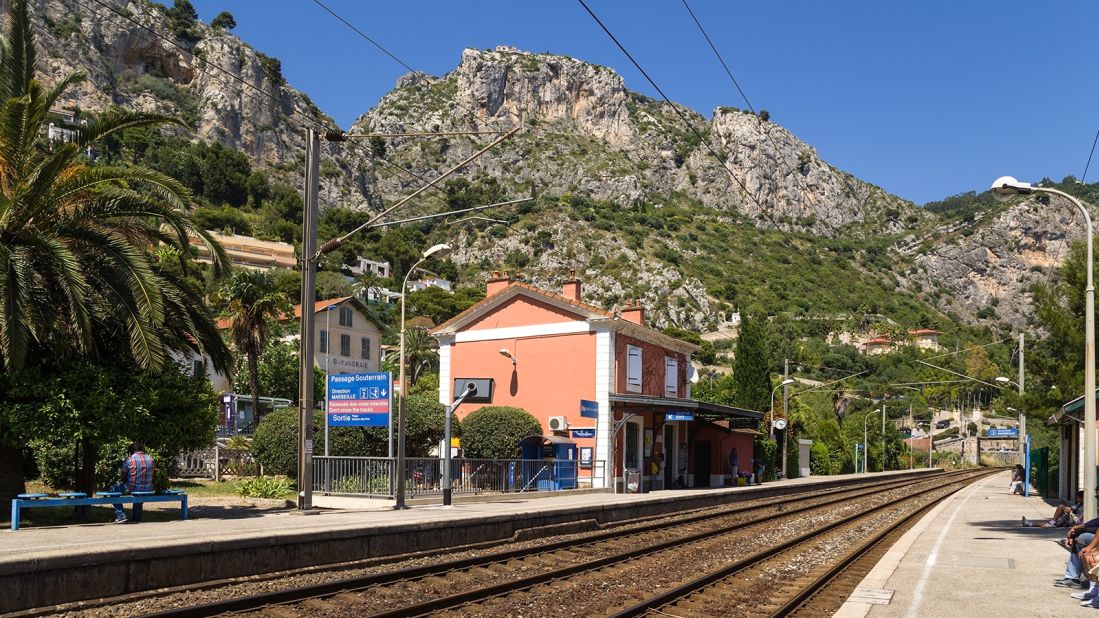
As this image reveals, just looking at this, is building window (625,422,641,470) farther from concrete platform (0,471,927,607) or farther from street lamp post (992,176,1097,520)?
street lamp post (992,176,1097,520)

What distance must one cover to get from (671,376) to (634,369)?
5.10 m

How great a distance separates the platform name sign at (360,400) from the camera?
22.7 meters

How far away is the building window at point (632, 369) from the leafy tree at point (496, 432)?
5.27m

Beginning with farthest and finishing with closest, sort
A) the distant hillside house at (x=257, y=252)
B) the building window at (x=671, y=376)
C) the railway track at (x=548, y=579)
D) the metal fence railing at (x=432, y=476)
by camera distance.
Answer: the distant hillside house at (x=257, y=252) → the building window at (x=671, y=376) → the metal fence railing at (x=432, y=476) → the railway track at (x=548, y=579)

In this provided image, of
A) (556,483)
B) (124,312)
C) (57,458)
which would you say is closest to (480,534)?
(124,312)

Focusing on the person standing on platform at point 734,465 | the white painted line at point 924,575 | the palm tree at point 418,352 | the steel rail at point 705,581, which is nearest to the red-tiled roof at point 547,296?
the person standing on platform at point 734,465

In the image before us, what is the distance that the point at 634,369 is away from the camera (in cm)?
3688

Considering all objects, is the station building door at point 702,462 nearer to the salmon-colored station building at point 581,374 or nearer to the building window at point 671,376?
the salmon-colored station building at point 581,374

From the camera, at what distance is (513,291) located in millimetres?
36688

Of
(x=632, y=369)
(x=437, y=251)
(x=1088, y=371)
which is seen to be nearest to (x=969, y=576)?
(x=1088, y=371)

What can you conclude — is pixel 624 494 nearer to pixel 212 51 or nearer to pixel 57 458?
pixel 57 458

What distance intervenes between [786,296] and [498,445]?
13973 centimetres

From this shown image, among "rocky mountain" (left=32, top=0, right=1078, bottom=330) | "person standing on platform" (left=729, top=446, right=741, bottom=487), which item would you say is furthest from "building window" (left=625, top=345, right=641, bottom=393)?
"rocky mountain" (left=32, top=0, right=1078, bottom=330)

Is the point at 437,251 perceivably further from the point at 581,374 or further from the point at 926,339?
the point at 926,339
